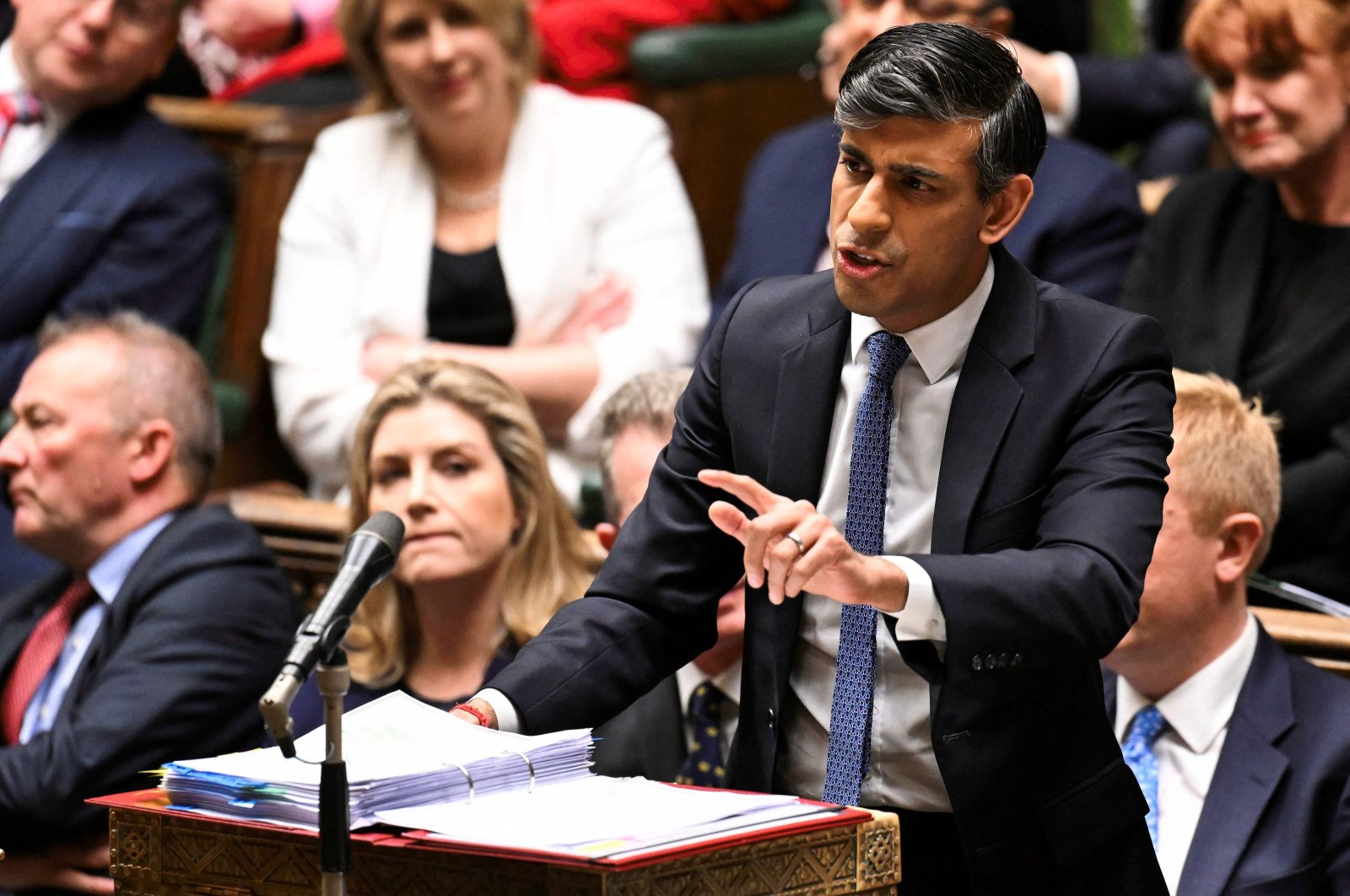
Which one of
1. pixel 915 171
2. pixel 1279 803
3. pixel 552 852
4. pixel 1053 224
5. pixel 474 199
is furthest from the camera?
pixel 474 199

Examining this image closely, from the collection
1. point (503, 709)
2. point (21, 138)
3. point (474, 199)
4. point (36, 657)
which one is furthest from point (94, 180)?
point (503, 709)

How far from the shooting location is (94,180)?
3.78 m

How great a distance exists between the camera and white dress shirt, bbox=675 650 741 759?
259cm

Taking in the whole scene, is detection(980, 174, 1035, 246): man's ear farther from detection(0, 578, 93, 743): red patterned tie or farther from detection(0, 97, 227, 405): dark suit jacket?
detection(0, 97, 227, 405): dark suit jacket

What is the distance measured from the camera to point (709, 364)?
6.25 feet

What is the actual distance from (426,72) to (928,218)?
2.09 meters

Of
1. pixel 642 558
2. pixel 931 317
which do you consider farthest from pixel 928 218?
pixel 642 558

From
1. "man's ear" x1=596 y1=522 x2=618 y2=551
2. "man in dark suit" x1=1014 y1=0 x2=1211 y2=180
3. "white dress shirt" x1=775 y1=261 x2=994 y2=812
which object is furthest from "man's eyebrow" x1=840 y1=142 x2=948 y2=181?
"man in dark suit" x1=1014 y1=0 x2=1211 y2=180

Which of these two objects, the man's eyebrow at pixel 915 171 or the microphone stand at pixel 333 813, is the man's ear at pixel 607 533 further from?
the microphone stand at pixel 333 813

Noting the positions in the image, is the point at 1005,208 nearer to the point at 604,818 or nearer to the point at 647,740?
the point at 604,818

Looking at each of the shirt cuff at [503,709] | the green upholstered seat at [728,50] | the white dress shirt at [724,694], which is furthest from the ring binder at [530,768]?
the green upholstered seat at [728,50]

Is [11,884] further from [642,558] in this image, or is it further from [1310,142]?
[1310,142]

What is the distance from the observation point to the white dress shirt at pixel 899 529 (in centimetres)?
177

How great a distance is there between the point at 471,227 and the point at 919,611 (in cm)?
228
